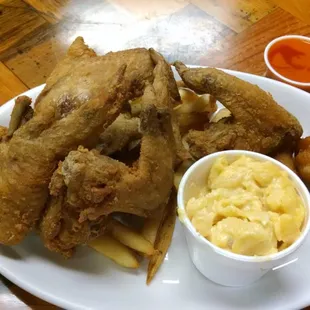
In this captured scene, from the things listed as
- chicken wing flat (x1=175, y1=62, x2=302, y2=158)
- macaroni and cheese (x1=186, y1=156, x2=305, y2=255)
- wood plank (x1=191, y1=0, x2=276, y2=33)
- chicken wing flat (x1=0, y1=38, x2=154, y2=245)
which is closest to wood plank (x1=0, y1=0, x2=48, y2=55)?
wood plank (x1=191, y1=0, x2=276, y2=33)

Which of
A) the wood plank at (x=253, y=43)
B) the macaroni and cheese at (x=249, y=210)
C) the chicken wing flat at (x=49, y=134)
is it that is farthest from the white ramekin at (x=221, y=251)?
the wood plank at (x=253, y=43)

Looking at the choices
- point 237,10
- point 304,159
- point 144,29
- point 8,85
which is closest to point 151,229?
point 304,159

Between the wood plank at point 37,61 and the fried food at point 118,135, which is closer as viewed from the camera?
the fried food at point 118,135

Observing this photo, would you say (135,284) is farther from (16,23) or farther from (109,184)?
(16,23)

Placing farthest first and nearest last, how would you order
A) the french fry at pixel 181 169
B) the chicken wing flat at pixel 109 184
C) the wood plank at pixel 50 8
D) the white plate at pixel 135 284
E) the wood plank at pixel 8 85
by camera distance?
the wood plank at pixel 50 8, the wood plank at pixel 8 85, the french fry at pixel 181 169, the white plate at pixel 135 284, the chicken wing flat at pixel 109 184

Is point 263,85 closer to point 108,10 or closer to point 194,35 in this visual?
point 194,35

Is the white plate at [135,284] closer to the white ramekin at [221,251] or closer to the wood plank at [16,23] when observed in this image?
the white ramekin at [221,251]

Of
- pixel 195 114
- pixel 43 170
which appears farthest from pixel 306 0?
pixel 43 170
